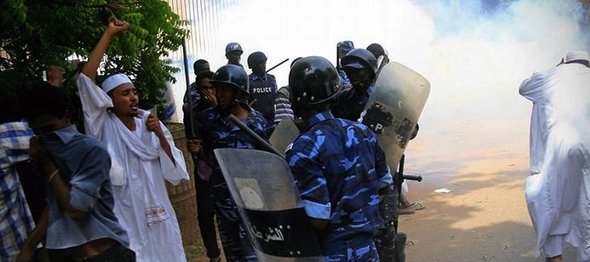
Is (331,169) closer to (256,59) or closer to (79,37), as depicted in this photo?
(79,37)

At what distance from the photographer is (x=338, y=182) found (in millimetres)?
2922

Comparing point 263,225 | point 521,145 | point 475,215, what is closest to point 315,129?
point 263,225

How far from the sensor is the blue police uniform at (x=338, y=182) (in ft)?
9.33

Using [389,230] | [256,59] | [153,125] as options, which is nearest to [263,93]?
[256,59]

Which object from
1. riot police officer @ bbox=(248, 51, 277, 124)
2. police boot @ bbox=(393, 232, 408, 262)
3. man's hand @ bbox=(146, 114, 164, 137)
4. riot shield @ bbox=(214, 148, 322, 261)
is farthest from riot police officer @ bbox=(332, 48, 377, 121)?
riot police officer @ bbox=(248, 51, 277, 124)

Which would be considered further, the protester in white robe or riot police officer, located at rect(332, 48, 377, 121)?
riot police officer, located at rect(332, 48, 377, 121)

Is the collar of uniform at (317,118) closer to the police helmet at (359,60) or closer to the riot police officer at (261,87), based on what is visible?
the police helmet at (359,60)

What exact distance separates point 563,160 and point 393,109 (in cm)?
171

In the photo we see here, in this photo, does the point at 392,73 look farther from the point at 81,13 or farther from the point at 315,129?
the point at 81,13

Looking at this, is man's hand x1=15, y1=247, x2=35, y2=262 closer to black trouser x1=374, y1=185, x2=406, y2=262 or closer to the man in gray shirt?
the man in gray shirt

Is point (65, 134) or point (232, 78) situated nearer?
point (65, 134)

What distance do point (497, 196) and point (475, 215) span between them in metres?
0.85

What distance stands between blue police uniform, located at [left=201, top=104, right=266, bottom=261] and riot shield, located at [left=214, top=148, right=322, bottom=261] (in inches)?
63.3

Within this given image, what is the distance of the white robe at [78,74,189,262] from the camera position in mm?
4035
